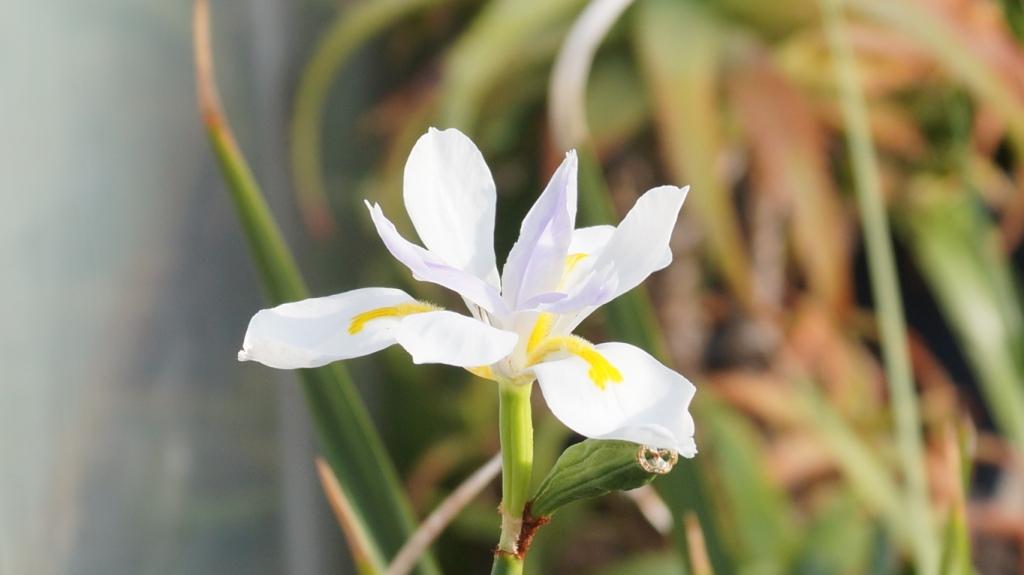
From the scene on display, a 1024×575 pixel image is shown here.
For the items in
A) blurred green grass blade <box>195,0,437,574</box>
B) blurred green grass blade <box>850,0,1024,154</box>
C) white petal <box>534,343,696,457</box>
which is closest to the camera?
white petal <box>534,343,696,457</box>

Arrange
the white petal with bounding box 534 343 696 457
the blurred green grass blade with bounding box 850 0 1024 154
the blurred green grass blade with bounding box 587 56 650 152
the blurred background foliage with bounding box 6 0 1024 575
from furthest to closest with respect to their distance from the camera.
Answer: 1. the blurred green grass blade with bounding box 587 56 650 152
2. the blurred green grass blade with bounding box 850 0 1024 154
3. the blurred background foliage with bounding box 6 0 1024 575
4. the white petal with bounding box 534 343 696 457

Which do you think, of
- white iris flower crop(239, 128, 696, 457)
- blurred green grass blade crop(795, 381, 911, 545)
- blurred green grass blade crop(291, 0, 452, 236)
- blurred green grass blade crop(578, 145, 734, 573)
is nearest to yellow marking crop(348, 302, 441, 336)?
white iris flower crop(239, 128, 696, 457)

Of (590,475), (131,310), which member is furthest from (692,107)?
(590,475)

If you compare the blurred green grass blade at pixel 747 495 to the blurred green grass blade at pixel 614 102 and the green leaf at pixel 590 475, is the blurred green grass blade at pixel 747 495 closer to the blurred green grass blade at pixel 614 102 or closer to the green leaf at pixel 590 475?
the blurred green grass blade at pixel 614 102

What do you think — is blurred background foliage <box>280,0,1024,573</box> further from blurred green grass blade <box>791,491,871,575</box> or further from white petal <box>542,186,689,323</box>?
white petal <box>542,186,689,323</box>

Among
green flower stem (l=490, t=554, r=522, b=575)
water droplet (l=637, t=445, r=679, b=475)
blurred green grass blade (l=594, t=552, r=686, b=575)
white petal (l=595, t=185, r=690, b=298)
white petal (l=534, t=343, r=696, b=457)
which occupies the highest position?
white petal (l=595, t=185, r=690, b=298)

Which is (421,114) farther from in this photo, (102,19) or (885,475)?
(885,475)

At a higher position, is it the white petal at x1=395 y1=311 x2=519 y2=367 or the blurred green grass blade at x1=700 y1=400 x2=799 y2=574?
the white petal at x1=395 y1=311 x2=519 y2=367

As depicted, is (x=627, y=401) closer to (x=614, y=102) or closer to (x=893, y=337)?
(x=893, y=337)
